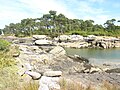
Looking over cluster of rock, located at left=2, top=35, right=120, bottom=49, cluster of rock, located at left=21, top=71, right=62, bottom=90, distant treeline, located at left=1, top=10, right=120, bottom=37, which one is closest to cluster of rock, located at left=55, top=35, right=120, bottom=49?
cluster of rock, located at left=2, top=35, right=120, bottom=49

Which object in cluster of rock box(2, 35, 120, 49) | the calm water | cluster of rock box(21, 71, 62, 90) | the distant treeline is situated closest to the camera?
cluster of rock box(21, 71, 62, 90)

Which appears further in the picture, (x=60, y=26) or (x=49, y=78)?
(x=60, y=26)

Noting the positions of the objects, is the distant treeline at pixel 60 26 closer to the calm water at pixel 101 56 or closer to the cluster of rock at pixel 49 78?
the calm water at pixel 101 56

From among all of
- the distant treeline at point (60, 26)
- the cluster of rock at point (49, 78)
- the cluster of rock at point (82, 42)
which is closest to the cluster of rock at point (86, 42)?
the cluster of rock at point (82, 42)

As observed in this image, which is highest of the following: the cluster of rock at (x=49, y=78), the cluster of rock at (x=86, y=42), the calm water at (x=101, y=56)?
the cluster of rock at (x=49, y=78)

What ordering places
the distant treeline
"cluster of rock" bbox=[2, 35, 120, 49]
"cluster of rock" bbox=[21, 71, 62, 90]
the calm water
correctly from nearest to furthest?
"cluster of rock" bbox=[21, 71, 62, 90] < the calm water < "cluster of rock" bbox=[2, 35, 120, 49] < the distant treeline

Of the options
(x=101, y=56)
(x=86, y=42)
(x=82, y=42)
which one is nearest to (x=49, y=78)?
(x=101, y=56)

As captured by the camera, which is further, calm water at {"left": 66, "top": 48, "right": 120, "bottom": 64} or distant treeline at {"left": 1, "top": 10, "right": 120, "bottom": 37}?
distant treeline at {"left": 1, "top": 10, "right": 120, "bottom": 37}

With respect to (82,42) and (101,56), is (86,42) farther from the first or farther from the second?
(101,56)

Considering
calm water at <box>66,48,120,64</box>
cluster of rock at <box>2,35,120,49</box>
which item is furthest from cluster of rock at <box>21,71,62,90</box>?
cluster of rock at <box>2,35,120,49</box>

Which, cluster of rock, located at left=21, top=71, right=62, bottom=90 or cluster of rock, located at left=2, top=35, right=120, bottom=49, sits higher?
cluster of rock, located at left=21, top=71, right=62, bottom=90

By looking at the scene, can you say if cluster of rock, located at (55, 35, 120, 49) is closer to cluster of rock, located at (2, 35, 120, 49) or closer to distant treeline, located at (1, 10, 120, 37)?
cluster of rock, located at (2, 35, 120, 49)

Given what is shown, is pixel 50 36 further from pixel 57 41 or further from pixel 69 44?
pixel 69 44

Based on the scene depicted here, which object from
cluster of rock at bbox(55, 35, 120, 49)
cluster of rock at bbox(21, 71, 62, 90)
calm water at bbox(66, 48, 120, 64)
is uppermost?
cluster of rock at bbox(21, 71, 62, 90)
